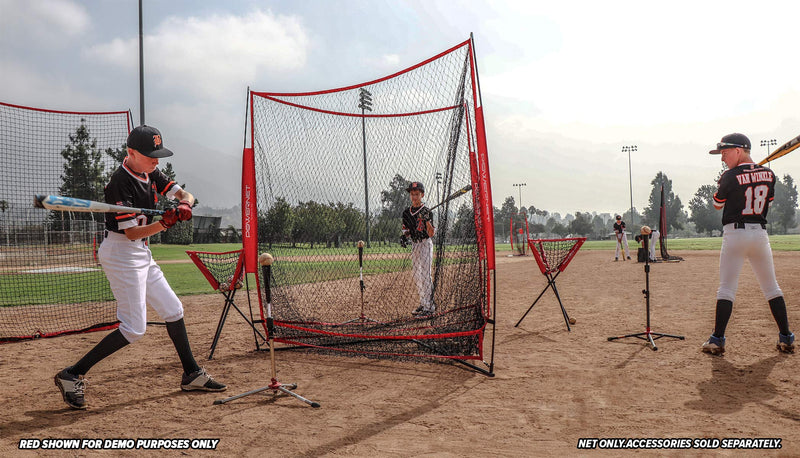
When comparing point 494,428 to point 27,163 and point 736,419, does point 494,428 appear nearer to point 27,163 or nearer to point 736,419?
point 736,419

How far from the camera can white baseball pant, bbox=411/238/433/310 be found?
6.68 m

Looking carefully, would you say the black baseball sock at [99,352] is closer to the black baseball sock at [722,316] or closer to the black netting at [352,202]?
the black netting at [352,202]

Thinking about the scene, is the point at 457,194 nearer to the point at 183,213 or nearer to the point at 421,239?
the point at 421,239

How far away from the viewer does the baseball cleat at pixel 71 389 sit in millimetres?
3662

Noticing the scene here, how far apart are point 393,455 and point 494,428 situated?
756 millimetres

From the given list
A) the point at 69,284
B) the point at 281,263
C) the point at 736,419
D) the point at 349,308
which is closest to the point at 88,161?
the point at 281,263

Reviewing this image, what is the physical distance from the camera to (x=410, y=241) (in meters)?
6.69

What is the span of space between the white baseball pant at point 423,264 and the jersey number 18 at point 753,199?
366cm

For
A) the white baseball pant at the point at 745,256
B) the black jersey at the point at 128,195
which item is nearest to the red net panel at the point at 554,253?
the white baseball pant at the point at 745,256

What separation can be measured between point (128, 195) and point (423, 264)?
3.92 metres

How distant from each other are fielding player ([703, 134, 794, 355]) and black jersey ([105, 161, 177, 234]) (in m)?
5.42

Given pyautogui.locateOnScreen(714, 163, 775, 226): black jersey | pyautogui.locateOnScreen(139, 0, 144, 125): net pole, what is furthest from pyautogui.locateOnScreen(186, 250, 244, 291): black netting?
pyautogui.locateOnScreen(139, 0, 144, 125): net pole

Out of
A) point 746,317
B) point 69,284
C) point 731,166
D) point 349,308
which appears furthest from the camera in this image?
point 69,284

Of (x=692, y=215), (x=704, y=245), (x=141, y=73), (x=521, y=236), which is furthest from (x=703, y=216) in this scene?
(x=141, y=73)
